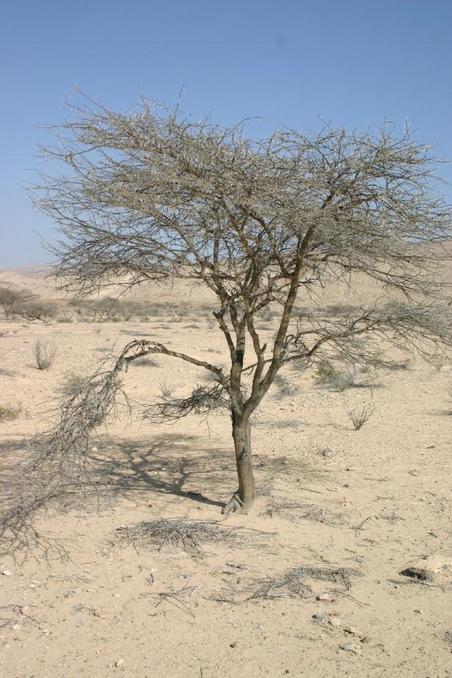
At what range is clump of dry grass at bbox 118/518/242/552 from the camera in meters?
6.51

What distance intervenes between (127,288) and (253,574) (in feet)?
10.5

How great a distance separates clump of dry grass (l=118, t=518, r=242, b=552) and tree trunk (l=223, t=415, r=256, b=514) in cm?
62

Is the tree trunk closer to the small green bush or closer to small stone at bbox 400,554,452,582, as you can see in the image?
small stone at bbox 400,554,452,582

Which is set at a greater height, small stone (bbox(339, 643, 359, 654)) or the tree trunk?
the tree trunk

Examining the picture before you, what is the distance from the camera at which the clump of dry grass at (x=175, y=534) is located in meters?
6.51

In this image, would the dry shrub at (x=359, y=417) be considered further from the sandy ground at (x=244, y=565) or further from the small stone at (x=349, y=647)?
the small stone at (x=349, y=647)

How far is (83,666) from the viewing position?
4391 mm

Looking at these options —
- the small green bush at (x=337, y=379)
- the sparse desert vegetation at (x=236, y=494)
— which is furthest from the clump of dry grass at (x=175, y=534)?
the small green bush at (x=337, y=379)

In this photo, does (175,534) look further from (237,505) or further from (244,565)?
(237,505)

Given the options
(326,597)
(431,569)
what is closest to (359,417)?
(431,569)

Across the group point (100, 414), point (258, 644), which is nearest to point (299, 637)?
point (258, 644)

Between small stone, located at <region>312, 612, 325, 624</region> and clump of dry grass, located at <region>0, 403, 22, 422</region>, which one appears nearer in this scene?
small stone, located at <region>312, 612, 325, 624</region>

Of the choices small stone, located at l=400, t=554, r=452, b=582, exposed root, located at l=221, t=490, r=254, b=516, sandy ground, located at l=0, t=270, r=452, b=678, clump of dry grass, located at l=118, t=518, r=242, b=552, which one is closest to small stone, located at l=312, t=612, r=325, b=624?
sandy ground, located at l=0, t=270, r=452, b=678

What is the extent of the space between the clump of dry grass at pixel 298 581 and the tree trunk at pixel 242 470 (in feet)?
5.45
